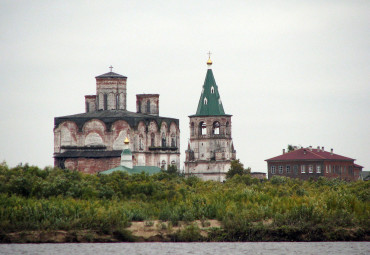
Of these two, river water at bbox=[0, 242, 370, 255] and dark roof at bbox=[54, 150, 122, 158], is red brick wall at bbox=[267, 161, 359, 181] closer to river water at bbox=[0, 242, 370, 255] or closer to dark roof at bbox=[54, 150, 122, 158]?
dark roof at bbox=[54, 150, 122, 158]

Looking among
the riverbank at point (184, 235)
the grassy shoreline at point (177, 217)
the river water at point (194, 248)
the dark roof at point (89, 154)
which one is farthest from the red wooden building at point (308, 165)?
the river water at point (194, 248)

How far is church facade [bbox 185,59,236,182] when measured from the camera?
73312mm

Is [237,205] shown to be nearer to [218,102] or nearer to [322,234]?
[322,234]

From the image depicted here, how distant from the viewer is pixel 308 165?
77.7 m

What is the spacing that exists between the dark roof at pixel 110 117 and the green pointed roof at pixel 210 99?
14.5ft

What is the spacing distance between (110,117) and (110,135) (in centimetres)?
128

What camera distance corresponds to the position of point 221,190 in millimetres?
40625

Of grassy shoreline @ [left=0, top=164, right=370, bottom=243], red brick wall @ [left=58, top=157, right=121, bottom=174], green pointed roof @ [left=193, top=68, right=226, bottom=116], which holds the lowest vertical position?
grassy shoreline @ [left=0, top=164, right=370, bottom=243]

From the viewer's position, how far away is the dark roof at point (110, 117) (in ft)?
220

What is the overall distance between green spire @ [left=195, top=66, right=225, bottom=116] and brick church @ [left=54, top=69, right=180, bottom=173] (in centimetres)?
364

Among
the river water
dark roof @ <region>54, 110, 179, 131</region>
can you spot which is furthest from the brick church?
the river water

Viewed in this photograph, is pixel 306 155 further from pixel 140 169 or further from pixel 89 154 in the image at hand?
pixel 140 169

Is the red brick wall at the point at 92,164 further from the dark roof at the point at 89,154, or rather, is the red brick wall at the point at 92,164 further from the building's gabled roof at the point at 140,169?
the building's gabled roof at the point at 140,169

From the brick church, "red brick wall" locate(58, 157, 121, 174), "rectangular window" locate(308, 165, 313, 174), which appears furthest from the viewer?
"rectangular window" locate(308, 165, 313, 174)
